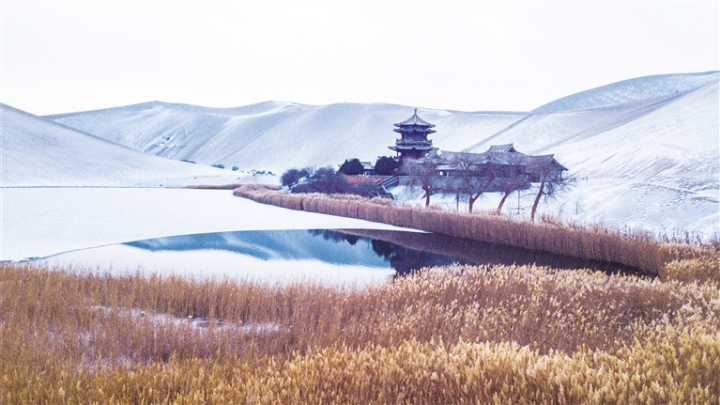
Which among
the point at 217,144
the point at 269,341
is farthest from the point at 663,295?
the point at 217,144

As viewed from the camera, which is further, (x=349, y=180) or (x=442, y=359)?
(x=349, y=180)

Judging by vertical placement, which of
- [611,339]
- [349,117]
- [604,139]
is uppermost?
[349,117]

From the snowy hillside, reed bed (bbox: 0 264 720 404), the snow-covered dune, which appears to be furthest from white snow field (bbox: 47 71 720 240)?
the snowy hillside

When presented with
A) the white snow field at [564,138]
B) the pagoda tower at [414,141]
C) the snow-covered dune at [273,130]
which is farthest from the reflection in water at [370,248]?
the snow-covered dune at [273,130]

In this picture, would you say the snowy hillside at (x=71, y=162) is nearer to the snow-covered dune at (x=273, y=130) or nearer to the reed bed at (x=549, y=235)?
the snow-covered dune at (x=273, y=130)

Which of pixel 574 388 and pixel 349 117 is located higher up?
pixel 349 117

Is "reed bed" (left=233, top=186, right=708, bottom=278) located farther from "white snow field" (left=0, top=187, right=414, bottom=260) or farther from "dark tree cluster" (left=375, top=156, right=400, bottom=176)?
"dark tree cluster" (left=375, top=156, right=400, bottom=176)

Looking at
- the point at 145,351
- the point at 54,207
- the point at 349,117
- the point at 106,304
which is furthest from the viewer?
the point at 349,117

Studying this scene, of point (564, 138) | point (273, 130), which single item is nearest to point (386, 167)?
point (564, 138)

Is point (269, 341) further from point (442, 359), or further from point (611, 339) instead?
point (611, 339)

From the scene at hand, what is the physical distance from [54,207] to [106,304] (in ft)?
89.6

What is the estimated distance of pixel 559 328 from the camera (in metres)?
8.07

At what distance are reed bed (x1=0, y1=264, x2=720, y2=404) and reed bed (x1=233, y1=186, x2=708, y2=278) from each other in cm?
589

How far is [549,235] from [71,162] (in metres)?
64.0
